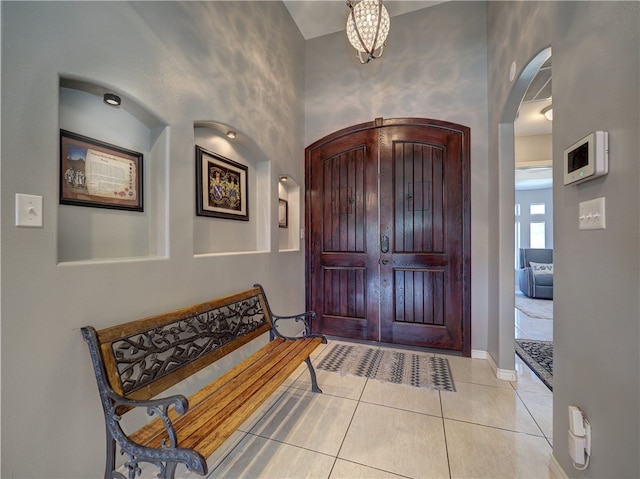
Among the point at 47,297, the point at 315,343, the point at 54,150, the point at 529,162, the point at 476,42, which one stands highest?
the point at 476,42

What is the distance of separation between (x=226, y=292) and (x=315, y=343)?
0.81 metres

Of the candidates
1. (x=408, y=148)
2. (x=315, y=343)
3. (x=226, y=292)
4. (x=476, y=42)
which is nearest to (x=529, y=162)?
(x=476, y=42)

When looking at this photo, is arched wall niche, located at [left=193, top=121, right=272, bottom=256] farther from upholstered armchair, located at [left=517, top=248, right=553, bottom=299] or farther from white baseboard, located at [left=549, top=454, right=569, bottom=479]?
upholstered armchair, located at [left=517, top=248, right=553, bottom=299]

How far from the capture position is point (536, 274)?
5434 millimetres

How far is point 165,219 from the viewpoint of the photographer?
5.41 ft

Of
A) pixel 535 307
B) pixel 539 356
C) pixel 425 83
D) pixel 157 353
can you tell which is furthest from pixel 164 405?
pixel 535 307

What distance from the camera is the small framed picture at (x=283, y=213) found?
3.19m

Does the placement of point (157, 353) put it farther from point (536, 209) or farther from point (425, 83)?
point (536, 209)

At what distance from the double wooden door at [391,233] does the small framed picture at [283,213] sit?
28 cm

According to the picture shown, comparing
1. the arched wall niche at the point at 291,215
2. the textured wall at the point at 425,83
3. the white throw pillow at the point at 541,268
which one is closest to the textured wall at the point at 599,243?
the textured wall at the point at 425,83

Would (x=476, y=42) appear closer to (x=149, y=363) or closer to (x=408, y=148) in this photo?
(x=408, y=148)

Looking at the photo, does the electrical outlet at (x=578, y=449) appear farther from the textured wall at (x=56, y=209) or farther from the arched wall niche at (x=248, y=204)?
the arched wall niche at (x=248, y=204)

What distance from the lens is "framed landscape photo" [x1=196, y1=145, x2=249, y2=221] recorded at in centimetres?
207

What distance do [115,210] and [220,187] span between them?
0.86 m
